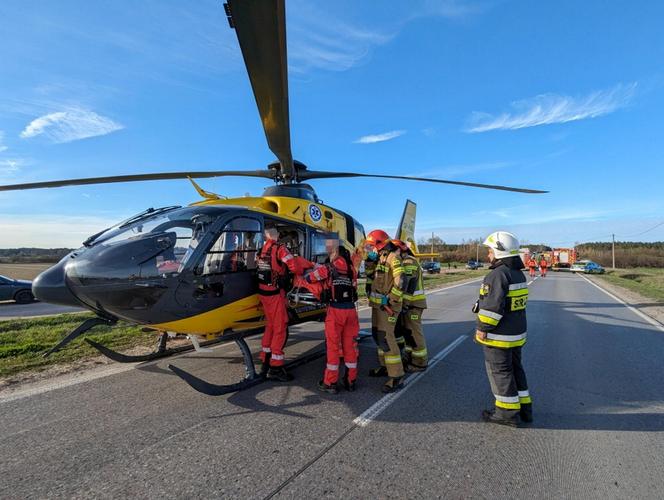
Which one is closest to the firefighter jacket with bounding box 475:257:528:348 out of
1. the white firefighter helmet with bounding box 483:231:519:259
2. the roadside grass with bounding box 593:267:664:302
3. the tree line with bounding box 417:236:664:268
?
the white firefighter helmet with bounding box 483:231:519:259

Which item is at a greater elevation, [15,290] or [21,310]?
[15,290]

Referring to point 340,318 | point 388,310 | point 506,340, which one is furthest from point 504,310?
point 340,318

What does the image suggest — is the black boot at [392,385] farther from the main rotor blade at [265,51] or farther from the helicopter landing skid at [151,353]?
the main rotor blade at [265,51]

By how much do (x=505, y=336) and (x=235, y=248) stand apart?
135 inches

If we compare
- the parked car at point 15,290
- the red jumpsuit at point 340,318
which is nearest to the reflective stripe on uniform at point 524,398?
the red jumpsuit at point 340,318

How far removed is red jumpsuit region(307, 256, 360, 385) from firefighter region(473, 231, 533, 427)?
1.53m

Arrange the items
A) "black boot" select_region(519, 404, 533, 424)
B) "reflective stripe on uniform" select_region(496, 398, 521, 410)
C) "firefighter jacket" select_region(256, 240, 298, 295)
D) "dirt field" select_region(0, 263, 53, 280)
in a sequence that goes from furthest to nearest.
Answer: "dirt field" select_region(0, 263, 53, 280) < "firefighter jacket" select_region(256, 240, 298, 295) < "black boot" select_region(519, 404, 533, 424) < "reflective stripe on uniform" select_region(496, 398, 521, 410)

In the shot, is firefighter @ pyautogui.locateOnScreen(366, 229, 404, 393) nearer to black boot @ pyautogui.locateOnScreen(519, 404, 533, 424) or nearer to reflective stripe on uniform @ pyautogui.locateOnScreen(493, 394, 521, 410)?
reflective stripe on uniform @ pyautogui.locateOnScreen(493, 394, 521, 410)

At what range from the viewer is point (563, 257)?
159 ft

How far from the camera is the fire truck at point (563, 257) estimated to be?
47.9m

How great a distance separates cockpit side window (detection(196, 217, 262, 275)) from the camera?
429 centimetres

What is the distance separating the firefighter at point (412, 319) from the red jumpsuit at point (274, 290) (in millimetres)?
1714

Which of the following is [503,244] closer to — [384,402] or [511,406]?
[511,406]

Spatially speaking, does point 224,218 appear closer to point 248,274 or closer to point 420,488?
point 248,274
